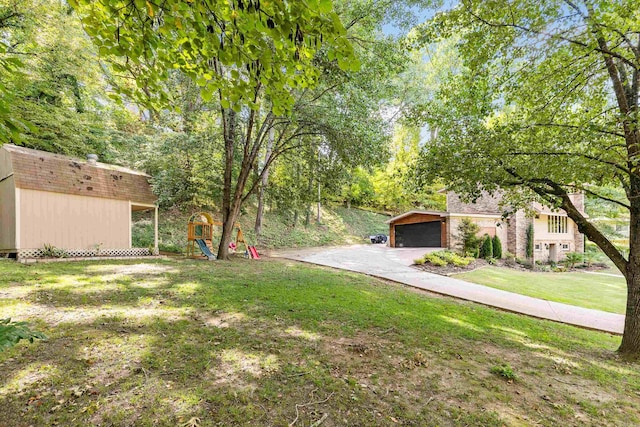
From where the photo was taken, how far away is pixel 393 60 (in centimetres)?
798

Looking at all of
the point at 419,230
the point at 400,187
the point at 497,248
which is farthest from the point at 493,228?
the point at 400,187

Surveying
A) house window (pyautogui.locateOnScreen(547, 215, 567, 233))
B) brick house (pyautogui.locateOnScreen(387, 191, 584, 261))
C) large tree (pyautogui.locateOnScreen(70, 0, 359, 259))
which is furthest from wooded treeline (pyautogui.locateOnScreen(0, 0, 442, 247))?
house window (pyautogui.locateOnScreen(547, 215, 567, 233))

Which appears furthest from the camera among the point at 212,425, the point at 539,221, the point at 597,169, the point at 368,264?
the point at 539,221

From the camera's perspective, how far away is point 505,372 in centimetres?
300

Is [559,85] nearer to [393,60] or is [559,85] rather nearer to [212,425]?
[393,60]

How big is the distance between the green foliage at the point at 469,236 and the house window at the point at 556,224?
7.29 metres

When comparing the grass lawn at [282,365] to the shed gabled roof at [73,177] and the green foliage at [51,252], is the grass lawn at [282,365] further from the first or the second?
the shed gabled roof at [73,177]

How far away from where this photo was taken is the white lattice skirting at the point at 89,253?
8.13m

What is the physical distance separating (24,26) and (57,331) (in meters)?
12.7

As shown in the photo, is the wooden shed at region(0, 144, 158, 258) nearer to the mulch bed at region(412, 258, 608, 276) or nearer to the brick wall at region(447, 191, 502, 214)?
the mulch bed at region(412, 258, 608, 276)

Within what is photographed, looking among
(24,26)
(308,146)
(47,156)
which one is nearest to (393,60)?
(308,146)

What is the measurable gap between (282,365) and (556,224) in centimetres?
2385

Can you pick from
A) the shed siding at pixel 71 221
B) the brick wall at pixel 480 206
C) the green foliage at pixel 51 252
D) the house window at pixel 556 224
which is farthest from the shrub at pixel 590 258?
the green foliage at pixel 51 252

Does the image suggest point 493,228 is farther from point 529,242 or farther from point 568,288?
point 568,288
